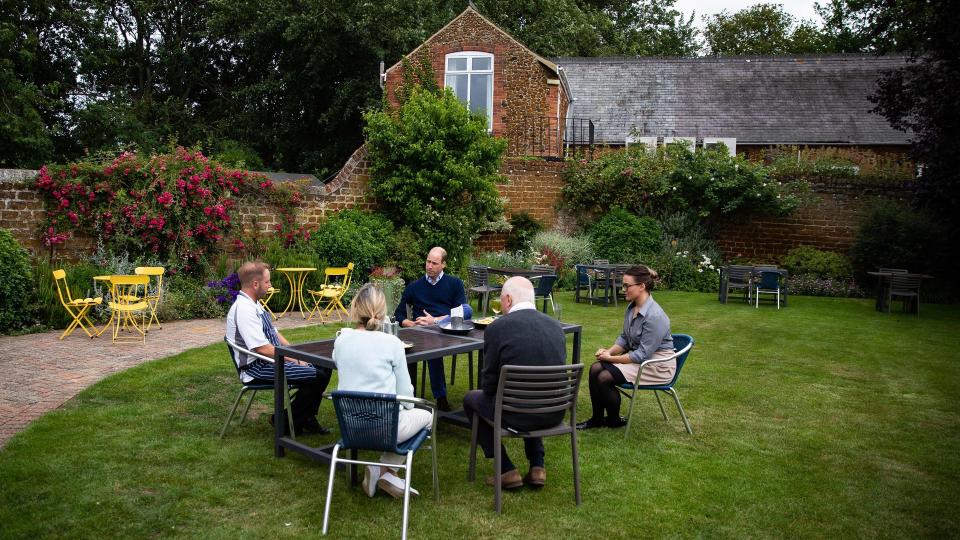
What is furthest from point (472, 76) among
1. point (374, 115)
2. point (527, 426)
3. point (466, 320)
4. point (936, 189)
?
point (527, 426)

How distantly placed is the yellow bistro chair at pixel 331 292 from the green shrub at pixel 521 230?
5800mm

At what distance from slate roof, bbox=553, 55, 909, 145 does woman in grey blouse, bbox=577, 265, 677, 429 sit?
18005 millimetres

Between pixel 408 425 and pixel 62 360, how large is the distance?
5657 millimetres

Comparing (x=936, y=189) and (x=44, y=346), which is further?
(x=936, y=189)

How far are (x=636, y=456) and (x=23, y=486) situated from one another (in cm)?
401

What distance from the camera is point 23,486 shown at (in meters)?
4.49

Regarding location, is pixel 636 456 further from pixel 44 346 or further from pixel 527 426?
pixel 44 346

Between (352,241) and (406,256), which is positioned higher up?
(352,241)

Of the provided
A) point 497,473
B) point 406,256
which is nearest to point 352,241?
point 406,256

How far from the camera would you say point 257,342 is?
211 inches

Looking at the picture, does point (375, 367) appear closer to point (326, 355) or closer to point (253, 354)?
point (326, 355)

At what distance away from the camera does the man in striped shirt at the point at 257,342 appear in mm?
5363

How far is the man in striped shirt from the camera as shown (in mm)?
5363

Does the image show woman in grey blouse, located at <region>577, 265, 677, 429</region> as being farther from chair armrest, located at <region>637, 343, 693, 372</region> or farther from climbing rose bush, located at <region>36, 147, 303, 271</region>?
climbing rose bush, located at <region>36, 147, 303, 271</region>
